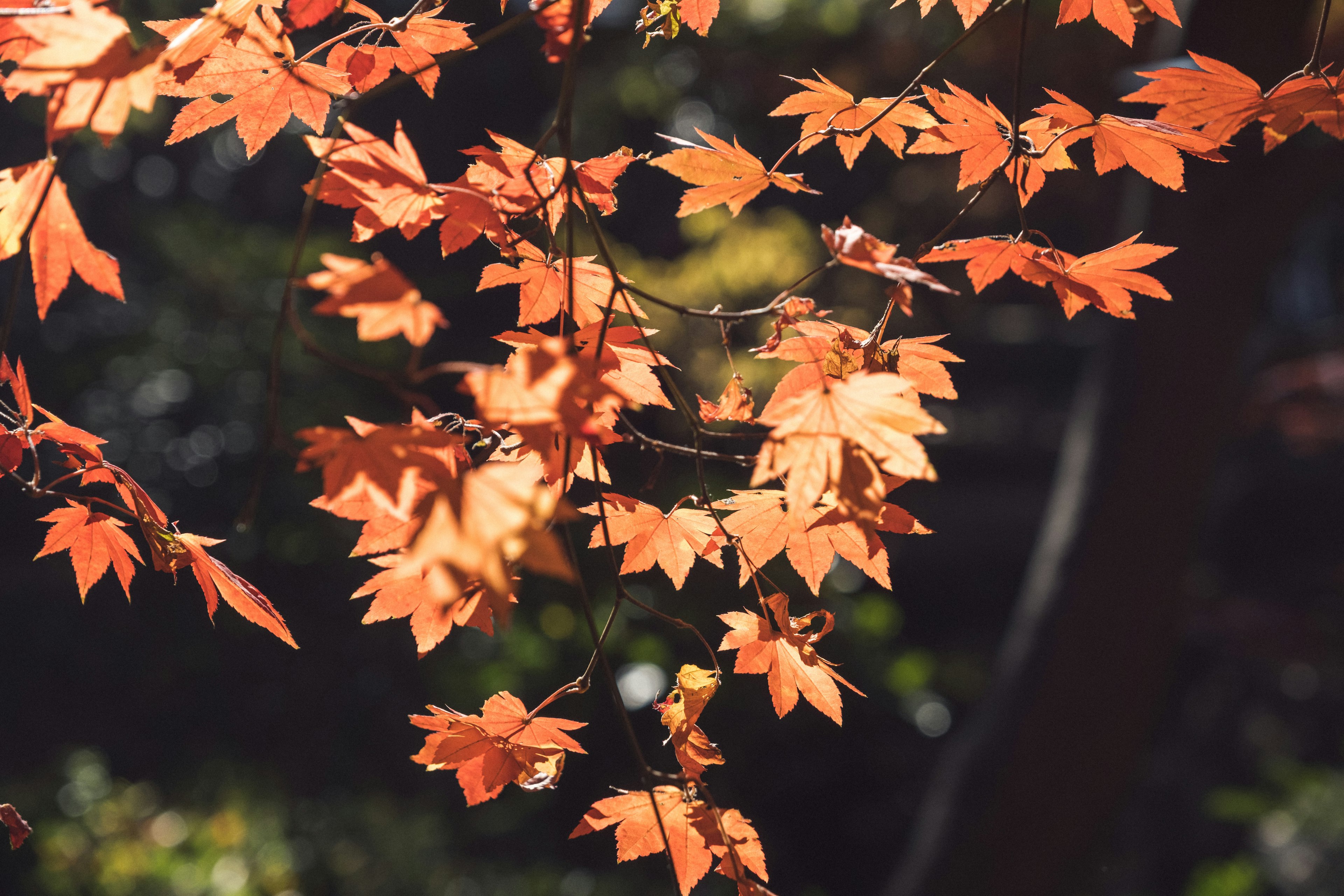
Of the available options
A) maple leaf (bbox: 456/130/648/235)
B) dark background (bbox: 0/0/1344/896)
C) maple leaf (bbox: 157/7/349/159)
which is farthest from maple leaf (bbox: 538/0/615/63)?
dark background (bbox: 0/0/1344/896)

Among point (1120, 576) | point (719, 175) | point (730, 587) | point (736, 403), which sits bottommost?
point (730, 587)

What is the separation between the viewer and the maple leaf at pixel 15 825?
1.01 meters

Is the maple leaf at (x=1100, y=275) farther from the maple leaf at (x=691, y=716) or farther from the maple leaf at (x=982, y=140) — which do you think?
the maple leaf at (x=691, y=716)

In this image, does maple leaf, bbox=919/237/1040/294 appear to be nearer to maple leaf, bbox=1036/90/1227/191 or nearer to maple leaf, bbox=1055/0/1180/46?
maple leaf, bbox=1036/90/1227/191

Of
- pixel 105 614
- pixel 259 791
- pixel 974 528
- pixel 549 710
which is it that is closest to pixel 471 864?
pixel 549 710

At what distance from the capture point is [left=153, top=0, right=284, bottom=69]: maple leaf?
69 centimetres

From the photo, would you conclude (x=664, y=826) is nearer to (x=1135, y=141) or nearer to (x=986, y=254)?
(x=986, y=254)

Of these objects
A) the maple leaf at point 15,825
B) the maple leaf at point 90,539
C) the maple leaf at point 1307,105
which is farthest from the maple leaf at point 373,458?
the maple leaf at point 1307,105

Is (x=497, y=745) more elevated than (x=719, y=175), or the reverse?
(x=719, y=175)

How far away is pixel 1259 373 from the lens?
15.0ft

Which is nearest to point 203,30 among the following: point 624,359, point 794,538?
point 624,359

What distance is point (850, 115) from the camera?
1145 millimetres

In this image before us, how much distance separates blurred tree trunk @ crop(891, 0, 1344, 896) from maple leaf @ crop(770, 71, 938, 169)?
2145mm

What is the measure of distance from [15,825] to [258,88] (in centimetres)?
94
